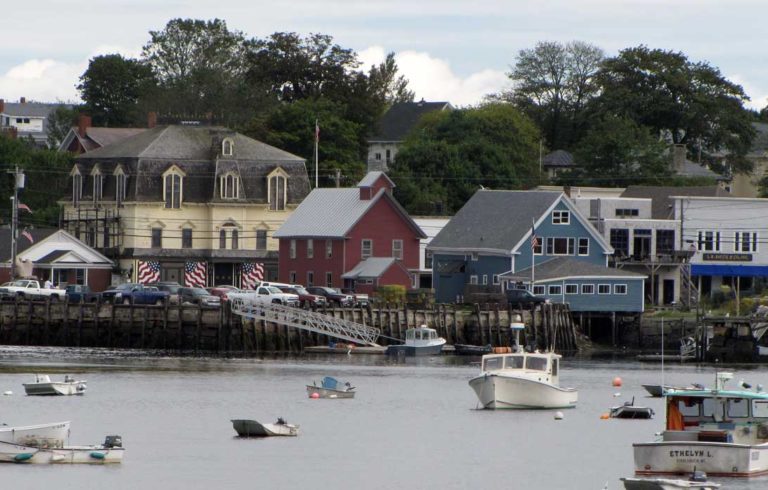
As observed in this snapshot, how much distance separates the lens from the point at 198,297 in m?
99.5

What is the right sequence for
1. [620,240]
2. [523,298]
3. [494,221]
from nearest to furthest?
[523,298]
[494,221]
[620,240]

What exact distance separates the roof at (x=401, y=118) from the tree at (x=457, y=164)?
23254 mm

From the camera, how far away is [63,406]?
64.6m

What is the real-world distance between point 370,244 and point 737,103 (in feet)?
170

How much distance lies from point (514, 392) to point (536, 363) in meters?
1.31

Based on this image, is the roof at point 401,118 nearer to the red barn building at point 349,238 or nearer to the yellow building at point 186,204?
the yellow building at point 186,204

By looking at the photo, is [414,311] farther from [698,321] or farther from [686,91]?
[686,91]

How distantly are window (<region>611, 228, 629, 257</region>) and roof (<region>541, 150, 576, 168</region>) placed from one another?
40878mm

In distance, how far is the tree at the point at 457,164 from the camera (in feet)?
451

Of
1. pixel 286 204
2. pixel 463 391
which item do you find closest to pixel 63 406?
pixel 463 391

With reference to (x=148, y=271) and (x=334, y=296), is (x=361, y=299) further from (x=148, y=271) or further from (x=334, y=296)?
(x=148, y=271)

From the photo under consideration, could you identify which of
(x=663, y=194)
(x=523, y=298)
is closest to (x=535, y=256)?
(x=523, y=298)

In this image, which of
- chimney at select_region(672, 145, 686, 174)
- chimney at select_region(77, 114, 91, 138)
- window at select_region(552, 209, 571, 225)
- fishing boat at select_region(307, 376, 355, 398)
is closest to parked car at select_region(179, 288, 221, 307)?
window at select_region(552, 209, 571, 225)

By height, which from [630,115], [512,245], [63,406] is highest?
[630,115]
